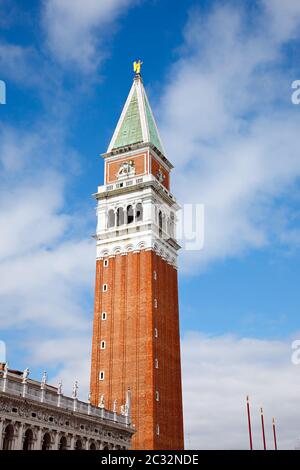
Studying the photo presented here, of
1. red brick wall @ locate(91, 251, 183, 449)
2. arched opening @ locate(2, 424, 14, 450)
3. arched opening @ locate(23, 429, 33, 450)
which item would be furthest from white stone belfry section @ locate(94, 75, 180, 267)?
arched opening @ locate(2, 424, 14, 450)

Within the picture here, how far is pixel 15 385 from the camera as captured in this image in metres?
46.2

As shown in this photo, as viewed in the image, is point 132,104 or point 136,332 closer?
point 136,332

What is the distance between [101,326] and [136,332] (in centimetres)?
562

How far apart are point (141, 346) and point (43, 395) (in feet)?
87.1

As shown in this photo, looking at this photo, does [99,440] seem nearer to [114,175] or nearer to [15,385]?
[15,385]

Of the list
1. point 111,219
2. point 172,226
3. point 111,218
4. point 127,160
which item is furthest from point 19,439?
point 127,160

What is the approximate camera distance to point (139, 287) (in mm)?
78938

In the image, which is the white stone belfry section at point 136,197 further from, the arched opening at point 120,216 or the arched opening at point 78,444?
the arched opening at point 78,444

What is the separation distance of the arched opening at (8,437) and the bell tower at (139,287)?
2657 cm

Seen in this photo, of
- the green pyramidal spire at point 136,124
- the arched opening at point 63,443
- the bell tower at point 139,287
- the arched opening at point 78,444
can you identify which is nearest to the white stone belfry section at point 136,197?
the green pyramidal spire at point 136,124

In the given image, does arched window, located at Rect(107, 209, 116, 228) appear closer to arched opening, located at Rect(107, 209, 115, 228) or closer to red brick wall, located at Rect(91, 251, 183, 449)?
arched opening, located at Rect(107, 209, 115, 228)

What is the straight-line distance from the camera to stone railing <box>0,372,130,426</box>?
149 feet

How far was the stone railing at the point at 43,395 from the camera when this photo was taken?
1793 inches
